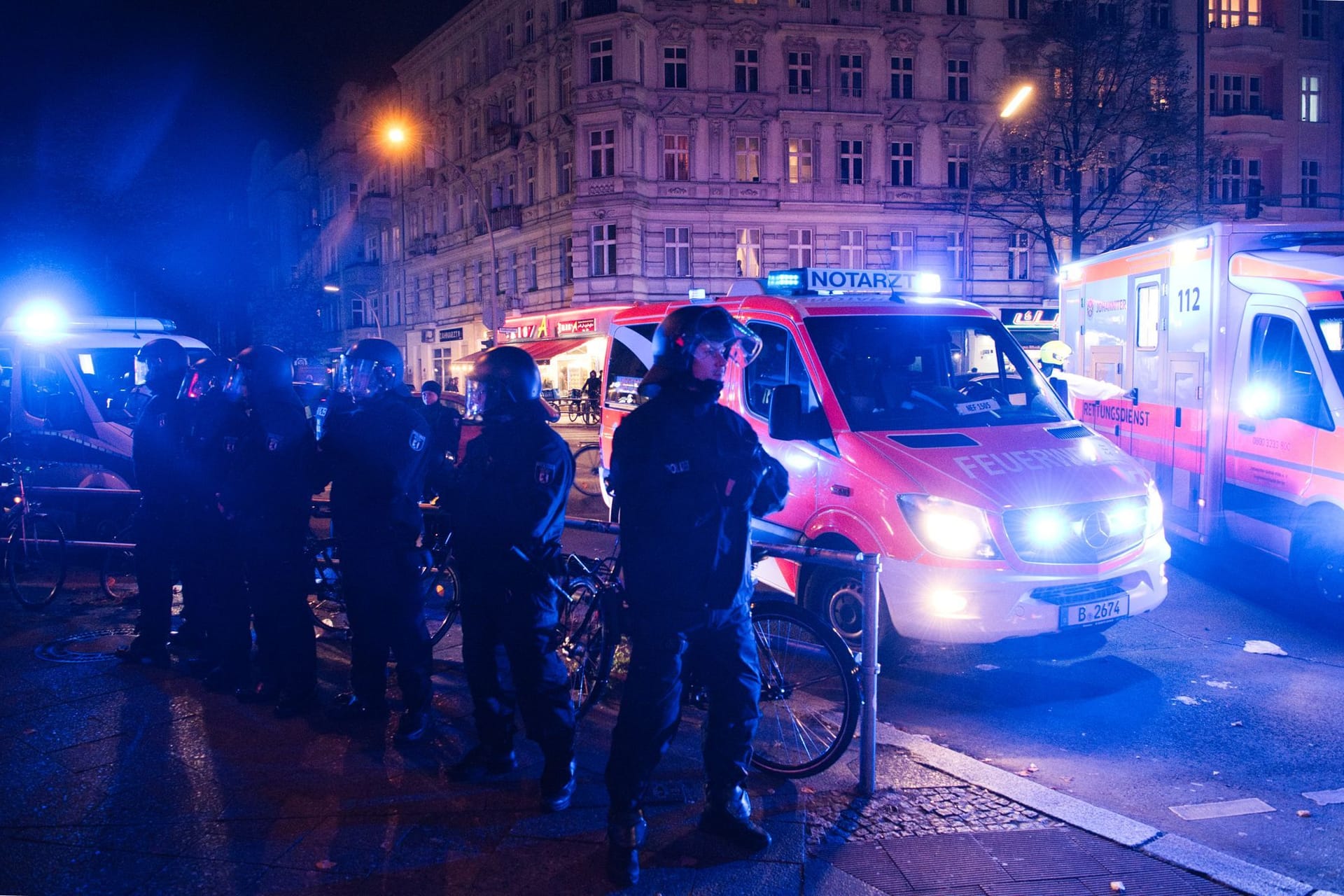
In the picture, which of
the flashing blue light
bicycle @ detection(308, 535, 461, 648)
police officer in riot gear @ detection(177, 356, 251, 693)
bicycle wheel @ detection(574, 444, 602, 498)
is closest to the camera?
police officer in riot gear @ detection(177, 356, 251, 693)

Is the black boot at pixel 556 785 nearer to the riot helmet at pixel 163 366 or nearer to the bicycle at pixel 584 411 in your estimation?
the riot helmet at pixel 163 366

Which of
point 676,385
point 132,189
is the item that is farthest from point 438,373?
point 676,385

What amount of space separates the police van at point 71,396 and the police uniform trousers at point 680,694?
5.95 meters

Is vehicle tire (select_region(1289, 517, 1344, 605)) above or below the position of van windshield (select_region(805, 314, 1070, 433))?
below

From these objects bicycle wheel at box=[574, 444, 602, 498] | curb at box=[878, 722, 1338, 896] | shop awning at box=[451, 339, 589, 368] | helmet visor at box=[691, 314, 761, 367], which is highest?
shop awning at box=[451, 339, 589, 368]

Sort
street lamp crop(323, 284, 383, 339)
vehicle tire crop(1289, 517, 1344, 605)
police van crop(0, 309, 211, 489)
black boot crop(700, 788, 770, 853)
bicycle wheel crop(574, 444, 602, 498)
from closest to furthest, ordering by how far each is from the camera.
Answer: black boot crop(700, 788, 770, 853) → vehicle tire crop(1289, 517, 1344, 605) → police van crop(0, 309, 211, 489) → bicycle wheel crop(574, 444, 602, 498) → street lamp crop(323, 284, 383, 339)

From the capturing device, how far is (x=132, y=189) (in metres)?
35.4

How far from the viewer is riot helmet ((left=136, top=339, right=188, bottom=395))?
6305 mm

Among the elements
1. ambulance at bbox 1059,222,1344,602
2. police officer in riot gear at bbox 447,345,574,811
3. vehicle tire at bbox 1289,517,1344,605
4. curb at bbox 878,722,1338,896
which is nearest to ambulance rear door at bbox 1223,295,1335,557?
ambulance at bbox 1059,222,1344,602

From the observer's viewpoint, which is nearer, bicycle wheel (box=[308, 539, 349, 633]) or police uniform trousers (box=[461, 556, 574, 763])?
police uniform trousers (box=[461, 556, 574, 763])

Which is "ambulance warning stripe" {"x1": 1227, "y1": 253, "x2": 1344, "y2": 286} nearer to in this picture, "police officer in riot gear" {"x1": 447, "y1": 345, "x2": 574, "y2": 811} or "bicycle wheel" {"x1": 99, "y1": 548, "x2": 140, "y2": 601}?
"police officer in riot gear" {"x1": 447, "y1": 345, "x2": 574, "y2": 811}

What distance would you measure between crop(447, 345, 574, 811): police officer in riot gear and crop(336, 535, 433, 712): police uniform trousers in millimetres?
819

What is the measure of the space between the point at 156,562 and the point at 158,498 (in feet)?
1.37

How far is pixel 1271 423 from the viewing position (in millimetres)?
7980
